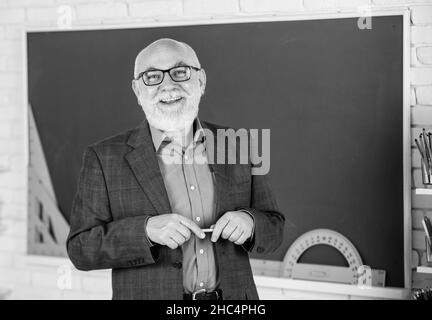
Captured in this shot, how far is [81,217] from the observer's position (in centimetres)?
216

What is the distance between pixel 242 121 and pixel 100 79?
59 cm

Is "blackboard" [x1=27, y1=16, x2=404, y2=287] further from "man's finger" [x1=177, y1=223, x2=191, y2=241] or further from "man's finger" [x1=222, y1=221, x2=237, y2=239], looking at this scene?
"man's finger" [x1=177, y1=223, x2=191, y2=241]

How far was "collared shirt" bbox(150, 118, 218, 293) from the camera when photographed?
6.75 feet

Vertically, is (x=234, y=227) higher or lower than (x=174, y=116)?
lower

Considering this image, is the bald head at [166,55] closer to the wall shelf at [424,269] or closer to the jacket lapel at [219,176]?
the jacket lapel at [219,176]

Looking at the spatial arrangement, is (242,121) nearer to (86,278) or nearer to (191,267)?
(191,267)

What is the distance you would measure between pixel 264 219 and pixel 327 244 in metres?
0.24

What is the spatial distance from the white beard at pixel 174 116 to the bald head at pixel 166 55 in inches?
5.6

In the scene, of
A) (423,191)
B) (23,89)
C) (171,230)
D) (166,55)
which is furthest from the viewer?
(23,89)

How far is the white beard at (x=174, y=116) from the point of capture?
2.12m

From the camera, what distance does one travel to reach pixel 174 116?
83.6 inches

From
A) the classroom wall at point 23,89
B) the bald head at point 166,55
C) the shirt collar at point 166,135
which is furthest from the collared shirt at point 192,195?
the classroom wall at point 23,89

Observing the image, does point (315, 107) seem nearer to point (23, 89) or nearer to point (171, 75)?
point (171, 75)

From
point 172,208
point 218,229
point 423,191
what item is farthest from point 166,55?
point 423,191
